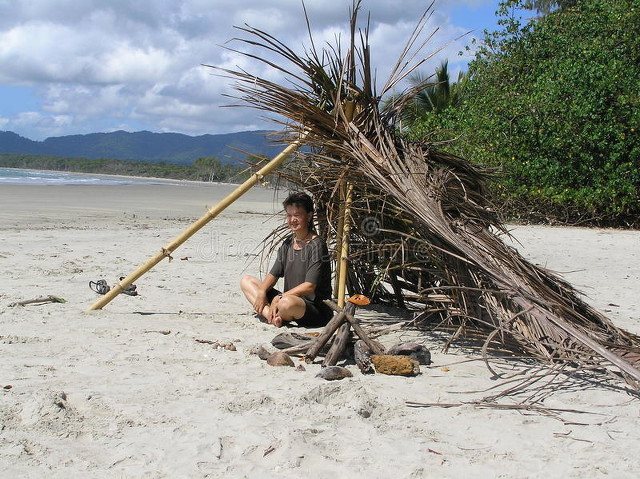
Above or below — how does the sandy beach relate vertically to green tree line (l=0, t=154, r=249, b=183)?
below

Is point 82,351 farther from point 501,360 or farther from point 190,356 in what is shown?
point 501,360

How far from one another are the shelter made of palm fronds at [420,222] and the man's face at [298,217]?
19 centimetres

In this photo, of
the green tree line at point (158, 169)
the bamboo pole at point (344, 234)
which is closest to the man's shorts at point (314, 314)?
the bamboo pole at point (344, 234)

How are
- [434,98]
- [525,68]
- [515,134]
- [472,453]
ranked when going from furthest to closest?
1. [434,98]
2. [525,68]
3. [515,134]
4. [472,453]

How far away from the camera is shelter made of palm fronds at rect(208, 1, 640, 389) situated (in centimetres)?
346

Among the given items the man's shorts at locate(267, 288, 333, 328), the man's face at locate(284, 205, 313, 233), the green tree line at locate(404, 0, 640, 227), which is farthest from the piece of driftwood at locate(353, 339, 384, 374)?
the green tree line at locate(404, 0, 640, 227)

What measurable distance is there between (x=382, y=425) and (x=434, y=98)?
21.7 m

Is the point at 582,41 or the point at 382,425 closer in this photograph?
the point at 382,425

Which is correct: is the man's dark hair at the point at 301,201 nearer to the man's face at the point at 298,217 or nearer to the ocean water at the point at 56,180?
the man's face at the point at 298,217

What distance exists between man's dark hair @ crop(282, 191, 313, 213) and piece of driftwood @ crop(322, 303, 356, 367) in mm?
971

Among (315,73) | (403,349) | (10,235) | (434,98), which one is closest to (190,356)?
(403,349)

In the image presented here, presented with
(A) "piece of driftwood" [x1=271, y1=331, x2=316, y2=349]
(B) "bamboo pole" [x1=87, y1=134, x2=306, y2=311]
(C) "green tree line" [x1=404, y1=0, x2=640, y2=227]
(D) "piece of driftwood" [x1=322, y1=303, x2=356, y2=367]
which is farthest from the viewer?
(C) "green tree line" [x1=404, y1=0, x2=640, y2=227]

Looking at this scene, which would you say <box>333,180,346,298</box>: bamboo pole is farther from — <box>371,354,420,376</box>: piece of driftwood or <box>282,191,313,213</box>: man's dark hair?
<box>371,354,420,376</box>: piece of driftwood

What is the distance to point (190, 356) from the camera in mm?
3736
